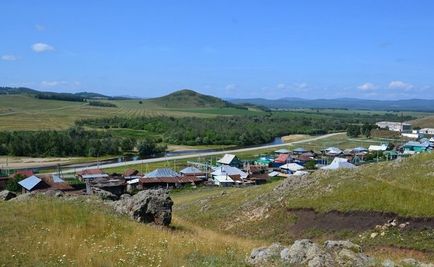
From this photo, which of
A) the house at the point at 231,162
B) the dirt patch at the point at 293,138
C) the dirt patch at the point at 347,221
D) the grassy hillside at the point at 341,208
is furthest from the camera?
the dirt patch at the point at 293,138

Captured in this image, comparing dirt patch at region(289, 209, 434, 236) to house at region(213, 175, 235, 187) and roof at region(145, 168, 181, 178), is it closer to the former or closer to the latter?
house at region(213, 175, 235, 187)

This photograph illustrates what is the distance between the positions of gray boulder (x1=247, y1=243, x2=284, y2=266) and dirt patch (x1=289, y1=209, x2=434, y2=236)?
40.2ft

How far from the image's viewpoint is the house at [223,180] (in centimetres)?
6919

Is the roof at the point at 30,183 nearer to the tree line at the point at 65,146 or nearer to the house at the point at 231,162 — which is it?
the house at the point at 231,162

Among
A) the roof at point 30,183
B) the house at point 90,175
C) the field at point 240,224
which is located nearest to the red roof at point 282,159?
the house at point 90,175

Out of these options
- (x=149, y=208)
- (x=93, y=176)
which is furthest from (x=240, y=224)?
(x=93, y=176)

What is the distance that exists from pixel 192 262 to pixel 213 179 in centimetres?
6308

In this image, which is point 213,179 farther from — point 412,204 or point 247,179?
point 412,204

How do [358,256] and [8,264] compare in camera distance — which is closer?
[8,264]

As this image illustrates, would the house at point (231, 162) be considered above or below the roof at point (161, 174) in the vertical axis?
below

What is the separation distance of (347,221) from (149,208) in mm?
10001

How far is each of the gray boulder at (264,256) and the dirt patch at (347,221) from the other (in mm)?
12258

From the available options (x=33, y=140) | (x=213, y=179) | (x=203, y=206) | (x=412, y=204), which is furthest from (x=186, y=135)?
(x=412, y=204)

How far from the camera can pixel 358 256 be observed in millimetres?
11125
